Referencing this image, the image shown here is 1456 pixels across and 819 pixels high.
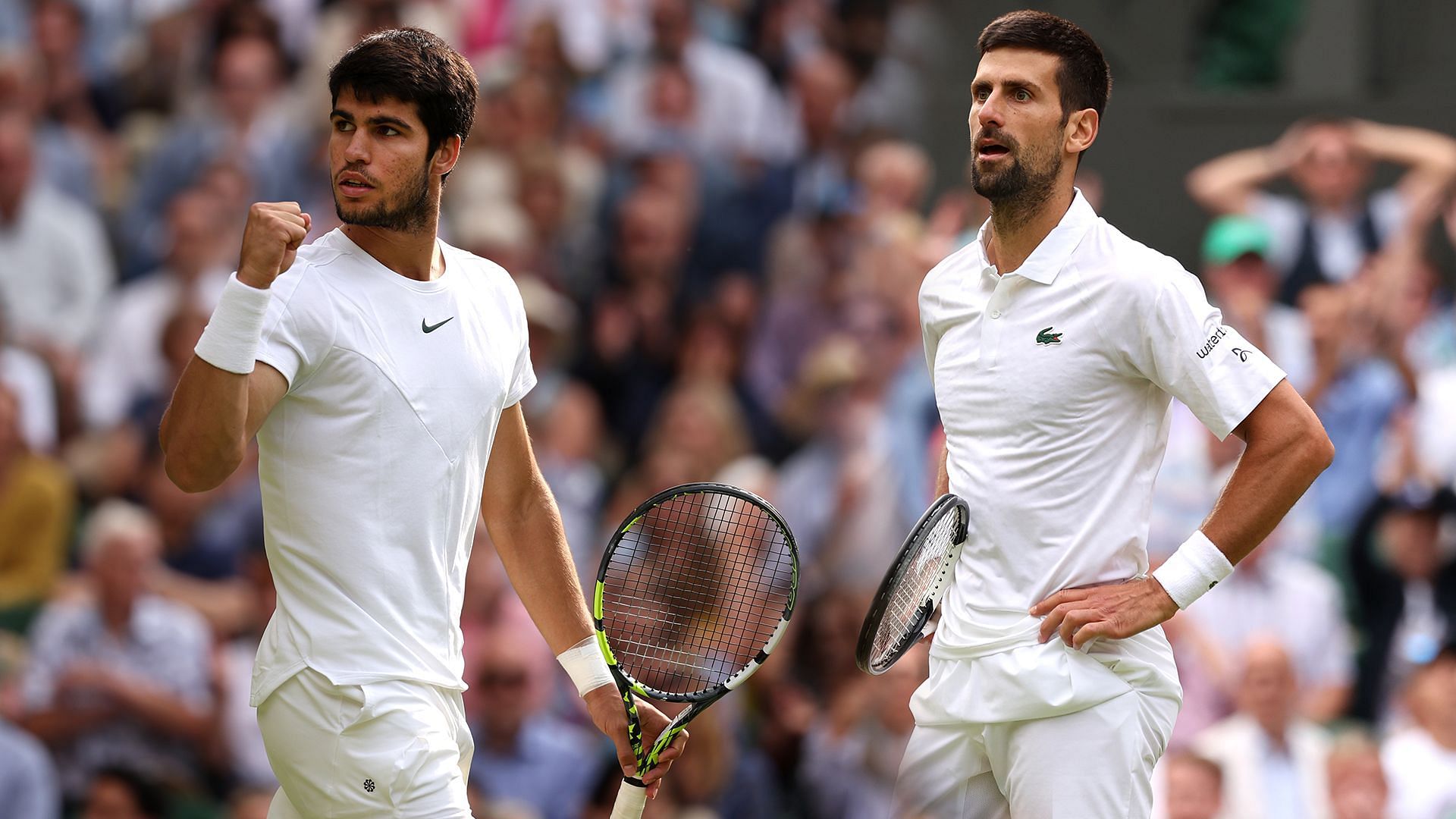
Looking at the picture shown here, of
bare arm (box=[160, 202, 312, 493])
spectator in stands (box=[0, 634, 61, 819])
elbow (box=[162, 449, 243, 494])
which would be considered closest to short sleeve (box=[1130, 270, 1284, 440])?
bare arm (box=[160, 202, 312, 493])

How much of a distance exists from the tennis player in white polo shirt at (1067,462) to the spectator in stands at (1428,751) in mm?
3790

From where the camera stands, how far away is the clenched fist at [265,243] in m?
2.95

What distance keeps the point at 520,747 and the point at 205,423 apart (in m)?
3.82

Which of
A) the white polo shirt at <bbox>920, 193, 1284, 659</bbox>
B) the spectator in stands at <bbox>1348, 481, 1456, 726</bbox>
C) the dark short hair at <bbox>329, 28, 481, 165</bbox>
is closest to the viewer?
the dark short hair at <bbox>329, 28, 481, 165</bbox>

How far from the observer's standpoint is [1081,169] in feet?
26.5

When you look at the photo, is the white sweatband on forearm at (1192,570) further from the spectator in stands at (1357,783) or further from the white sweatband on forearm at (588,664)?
the spectator in stands at (1357,783)

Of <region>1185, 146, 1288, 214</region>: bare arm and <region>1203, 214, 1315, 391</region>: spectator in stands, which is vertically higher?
<region>1185, 146, 1288, 214</region>: bare arm

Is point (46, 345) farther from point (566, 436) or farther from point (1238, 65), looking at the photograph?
point (1238, 65)

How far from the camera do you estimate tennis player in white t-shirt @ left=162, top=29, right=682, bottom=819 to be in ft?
10.2

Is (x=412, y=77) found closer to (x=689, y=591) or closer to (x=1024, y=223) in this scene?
A: (x=1024, y=223)

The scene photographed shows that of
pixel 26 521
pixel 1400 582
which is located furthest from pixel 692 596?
pixel 1400 582

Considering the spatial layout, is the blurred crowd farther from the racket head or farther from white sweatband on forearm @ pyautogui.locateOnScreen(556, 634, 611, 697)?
white sweatband on forearm @ pyautogui.locateOnScreen(556, 634, 611, 697)

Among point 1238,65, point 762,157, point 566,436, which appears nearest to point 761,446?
point 566,436

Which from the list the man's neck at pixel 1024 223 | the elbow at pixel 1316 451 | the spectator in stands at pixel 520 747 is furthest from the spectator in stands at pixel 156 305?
the elbow at pixel 1316 451
